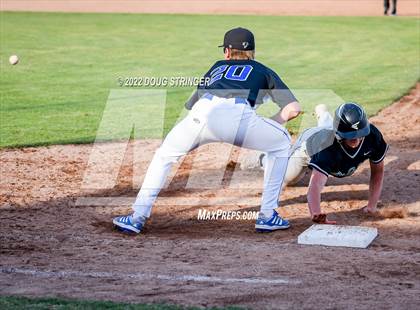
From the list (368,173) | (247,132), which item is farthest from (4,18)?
(247,132)

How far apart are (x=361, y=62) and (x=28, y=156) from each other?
35.4 feet

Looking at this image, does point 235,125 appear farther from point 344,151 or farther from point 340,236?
point 340,236

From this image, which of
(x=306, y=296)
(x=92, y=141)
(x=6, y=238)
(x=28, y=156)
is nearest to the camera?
(x=306, y=296)

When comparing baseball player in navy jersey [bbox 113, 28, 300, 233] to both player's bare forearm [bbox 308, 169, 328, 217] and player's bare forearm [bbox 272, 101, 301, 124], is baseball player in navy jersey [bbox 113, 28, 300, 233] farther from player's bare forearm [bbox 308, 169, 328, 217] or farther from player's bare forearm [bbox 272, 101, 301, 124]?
player's bare forearm [bbox 308, 169, 328, 217]

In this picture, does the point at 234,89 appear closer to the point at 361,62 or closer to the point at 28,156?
the point at 28,156

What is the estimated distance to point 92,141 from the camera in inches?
496

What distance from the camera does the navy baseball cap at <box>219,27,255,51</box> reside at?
27.6 feet

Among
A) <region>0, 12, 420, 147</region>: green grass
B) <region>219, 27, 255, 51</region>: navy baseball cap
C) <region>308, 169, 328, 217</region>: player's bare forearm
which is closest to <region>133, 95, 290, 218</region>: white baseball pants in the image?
<region>308, 169, 328, 217</region>: player's bare forearm

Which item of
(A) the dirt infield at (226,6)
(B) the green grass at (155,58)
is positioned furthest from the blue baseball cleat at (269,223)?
(A) the dirt infield at (226,6)

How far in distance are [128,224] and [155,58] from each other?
497 inches

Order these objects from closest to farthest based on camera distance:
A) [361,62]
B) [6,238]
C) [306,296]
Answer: [306,296] → [6,238] → [361,62]

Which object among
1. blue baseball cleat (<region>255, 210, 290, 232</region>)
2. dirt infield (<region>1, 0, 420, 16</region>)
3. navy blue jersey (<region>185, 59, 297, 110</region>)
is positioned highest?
navy blue jersey (<region>185, 59, 297, 110</region>)

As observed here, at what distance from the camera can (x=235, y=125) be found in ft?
26.9

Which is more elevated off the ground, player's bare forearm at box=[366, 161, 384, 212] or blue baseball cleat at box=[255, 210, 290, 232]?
player's bare forearm at box=[366, 161, 384, 212]
